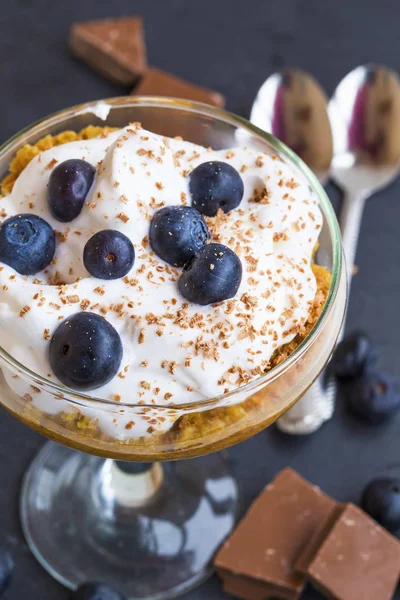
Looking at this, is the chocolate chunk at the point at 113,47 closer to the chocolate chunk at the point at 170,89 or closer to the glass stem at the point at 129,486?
the chocolate chunk at the point at 170,89

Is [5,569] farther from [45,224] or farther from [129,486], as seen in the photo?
[45,224]

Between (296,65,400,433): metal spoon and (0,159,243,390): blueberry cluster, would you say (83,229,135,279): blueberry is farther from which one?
(296,65,400,433): metal spoon

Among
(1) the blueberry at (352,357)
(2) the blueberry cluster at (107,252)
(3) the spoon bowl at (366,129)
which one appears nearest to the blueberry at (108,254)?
(2) the blueberry cluster at (107,252)

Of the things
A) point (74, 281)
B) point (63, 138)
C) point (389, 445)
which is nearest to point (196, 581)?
point (389, 445)

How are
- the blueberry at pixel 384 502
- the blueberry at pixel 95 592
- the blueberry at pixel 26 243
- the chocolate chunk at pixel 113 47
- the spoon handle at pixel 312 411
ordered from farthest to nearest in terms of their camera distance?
the chocolate chunk at pixel 113 47 < the spoon handle at pixel 312 411 < the blueberry at pixel 384 502 < the blueberry at pixel 95 592 < the blueberry at pixel 26 243

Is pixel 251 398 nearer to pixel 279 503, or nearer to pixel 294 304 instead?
pixel 294 304

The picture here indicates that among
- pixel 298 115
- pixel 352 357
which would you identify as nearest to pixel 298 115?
pixel 298 115

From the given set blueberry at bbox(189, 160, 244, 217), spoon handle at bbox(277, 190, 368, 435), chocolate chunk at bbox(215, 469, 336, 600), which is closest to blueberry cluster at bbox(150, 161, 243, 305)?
blueberry at bbox(189, 160, 244, 217)
